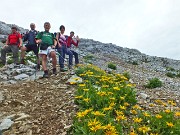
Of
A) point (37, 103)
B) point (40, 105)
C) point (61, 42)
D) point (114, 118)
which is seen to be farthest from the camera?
point (61, 42)

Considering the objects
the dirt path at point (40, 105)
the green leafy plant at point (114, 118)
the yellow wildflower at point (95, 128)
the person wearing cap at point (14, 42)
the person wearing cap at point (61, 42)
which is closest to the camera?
the yellow wildflower at point (95, 128)

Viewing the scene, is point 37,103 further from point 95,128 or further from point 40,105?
point 95,128

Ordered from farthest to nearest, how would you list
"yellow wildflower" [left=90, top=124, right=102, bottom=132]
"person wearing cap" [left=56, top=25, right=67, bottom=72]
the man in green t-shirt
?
"person wearing cap" [left=56, top=25, right=67, bottom=72]
the man in green t-shirt
"yellow wildflower" [left=90, top=124, right=102, bottom=132]

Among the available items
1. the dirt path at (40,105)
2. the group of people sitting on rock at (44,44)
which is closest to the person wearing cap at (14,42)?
the group of people sitting on rock at (44,44)

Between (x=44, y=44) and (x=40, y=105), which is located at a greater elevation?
(x=44, y=44)

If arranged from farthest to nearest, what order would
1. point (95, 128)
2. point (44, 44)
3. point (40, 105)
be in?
→ 1. point (44, 44)
2. point (40, 105)
3. point (95, 128)

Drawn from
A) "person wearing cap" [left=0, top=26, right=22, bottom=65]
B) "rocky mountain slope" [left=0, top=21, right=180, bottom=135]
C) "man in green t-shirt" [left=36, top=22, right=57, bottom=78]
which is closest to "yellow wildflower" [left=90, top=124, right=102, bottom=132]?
"rocky mountain slope" [left=0, top=21, right=180, bottom=135]

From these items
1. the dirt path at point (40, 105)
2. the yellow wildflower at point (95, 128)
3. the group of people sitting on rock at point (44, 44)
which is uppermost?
the group of people sitting on rock at point (44, 44)

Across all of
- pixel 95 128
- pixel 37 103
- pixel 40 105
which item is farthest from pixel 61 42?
pixel 95 128

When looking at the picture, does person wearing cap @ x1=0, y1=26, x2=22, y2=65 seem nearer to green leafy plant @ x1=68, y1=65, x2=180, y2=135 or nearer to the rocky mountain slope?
the rocky mountain slope

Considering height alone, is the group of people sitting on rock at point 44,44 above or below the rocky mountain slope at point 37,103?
above

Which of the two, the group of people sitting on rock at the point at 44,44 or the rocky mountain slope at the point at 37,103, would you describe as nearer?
the rocky mountain slope at the point at 37,103

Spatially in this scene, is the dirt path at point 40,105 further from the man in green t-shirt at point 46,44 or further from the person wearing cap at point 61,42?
the person wearing cap at point 61,42

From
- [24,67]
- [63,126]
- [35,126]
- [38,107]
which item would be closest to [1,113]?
[38,107]
